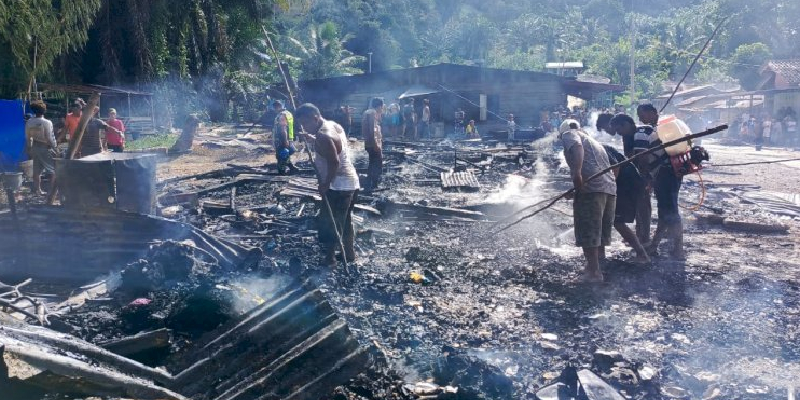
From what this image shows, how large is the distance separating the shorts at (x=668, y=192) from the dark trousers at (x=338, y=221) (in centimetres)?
359

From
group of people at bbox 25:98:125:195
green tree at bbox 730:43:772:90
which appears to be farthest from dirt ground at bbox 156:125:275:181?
green tree at bbox 730:43:772:90

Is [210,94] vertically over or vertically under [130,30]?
under

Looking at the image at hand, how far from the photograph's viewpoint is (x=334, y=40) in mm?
40562

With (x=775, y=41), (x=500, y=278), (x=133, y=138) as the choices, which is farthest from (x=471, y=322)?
(x=775, y=41)

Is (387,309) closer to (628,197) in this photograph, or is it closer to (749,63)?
(628,197)

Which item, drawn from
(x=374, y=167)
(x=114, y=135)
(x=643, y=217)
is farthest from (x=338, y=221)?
(x=114, y=135)

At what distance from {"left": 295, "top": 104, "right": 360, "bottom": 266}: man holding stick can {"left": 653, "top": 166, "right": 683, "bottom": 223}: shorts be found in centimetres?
358

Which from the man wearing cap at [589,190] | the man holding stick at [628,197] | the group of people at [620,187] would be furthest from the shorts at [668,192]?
the man wearing cap at [589,190]

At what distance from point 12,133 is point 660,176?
40.6 ft

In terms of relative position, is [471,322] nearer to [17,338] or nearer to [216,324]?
[216,324]

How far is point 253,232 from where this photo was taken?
7961 mm

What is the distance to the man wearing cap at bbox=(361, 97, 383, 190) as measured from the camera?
11.0 meters

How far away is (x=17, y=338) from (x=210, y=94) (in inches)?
1088

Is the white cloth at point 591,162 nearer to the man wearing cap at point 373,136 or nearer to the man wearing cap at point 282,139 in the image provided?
the man wearing cap at point 373,136
